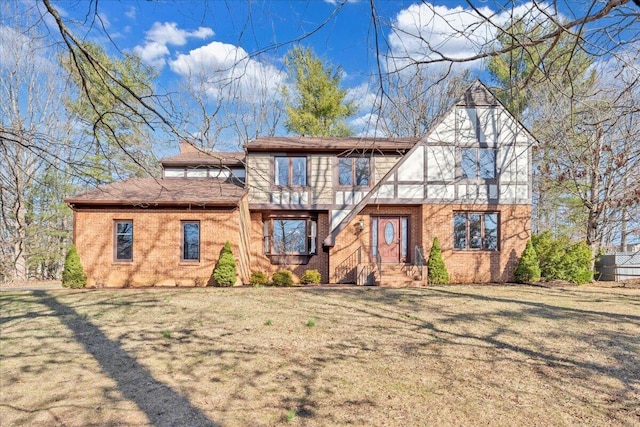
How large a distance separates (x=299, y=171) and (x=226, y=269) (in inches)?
188

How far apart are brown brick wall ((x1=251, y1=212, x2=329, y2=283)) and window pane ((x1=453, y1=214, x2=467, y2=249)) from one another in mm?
4961

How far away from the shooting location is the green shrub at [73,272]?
12266 mm

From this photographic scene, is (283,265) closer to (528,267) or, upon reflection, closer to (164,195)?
(164,195)

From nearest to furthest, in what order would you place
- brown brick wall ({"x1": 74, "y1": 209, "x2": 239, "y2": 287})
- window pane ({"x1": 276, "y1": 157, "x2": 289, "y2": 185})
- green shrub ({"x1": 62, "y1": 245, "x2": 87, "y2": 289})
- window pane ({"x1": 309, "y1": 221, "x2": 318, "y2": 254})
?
1. green shrub ({"x1": 62, "y1": 245, "x2": 87, "y2": 289})
2. brown brick wall ({"x1": 74, "y1": 209, "x2": 239, "y2": 287})
3. window pane ({"x1": 276, "y1": 157, "x2": 289, "y2": 185})
4. window pane ({"x1": 309, "y1": 221, "x2": 318, "y2": 254})

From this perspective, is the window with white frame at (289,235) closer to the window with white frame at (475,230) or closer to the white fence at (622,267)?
the window with white frame at (475,230)

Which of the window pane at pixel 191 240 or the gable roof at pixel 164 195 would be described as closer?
the gable roof at pixel 164 195

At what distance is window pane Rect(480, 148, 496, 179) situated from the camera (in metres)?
14.0

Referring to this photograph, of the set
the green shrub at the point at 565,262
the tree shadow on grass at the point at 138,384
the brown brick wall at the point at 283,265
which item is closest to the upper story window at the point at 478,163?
the green shrub at the point at 565,262

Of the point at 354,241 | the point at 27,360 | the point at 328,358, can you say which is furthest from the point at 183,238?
the point at 328,358

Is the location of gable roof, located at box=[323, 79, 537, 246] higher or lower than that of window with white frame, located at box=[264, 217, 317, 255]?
higher

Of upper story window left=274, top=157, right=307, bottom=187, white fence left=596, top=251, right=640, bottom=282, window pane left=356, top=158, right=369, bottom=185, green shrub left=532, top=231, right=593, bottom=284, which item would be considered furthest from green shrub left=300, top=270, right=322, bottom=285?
white fence left=596, top=251, right=640, bottom=282

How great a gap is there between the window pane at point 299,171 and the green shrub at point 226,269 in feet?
12.4

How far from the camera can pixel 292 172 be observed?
47.8 ft

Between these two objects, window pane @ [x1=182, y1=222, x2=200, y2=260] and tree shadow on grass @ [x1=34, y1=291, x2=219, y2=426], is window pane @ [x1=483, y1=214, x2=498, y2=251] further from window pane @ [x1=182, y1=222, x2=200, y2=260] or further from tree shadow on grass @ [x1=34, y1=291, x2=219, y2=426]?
tree shadow on grass @ [x1=34, y1=291, x2=219, y2=426]
